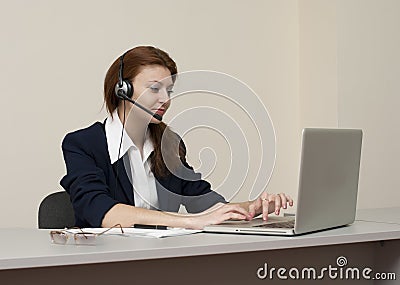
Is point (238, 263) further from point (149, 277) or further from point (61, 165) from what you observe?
point (61, 165)

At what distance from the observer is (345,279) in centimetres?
196

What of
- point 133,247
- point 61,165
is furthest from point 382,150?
point 133,247

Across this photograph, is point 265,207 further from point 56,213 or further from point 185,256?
point 56,213

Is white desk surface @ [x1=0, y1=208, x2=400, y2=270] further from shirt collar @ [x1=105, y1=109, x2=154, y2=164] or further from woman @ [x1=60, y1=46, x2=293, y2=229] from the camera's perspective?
shirt collar @ [x1=105, y1=109, x2=154, y2=164]

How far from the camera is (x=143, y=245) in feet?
4.84

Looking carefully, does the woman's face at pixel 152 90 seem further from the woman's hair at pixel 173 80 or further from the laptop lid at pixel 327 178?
the laptop lid at pixel 327 178

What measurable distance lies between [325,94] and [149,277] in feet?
7.47

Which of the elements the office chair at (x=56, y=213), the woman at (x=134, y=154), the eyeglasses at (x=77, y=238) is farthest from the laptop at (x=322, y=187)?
the office chair at (x=56, y=213)

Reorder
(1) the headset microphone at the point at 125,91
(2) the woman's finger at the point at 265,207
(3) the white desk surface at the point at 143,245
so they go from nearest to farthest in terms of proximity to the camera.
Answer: (3) the white desk surface at the point at 143,245
(2) the woman's finger at the point at 265,207
(1) the headset microphone at the point at 125,91

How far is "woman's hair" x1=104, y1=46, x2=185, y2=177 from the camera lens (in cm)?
225

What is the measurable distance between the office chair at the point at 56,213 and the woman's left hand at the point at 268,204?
573mm

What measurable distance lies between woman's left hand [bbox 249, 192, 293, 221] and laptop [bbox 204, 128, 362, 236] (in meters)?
0.04

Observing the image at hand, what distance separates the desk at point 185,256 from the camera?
1372 millimetres

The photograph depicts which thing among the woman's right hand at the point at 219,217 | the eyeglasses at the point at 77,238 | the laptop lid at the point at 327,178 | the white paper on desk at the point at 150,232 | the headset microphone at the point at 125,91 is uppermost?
the headset microphone at the point at 125,91
